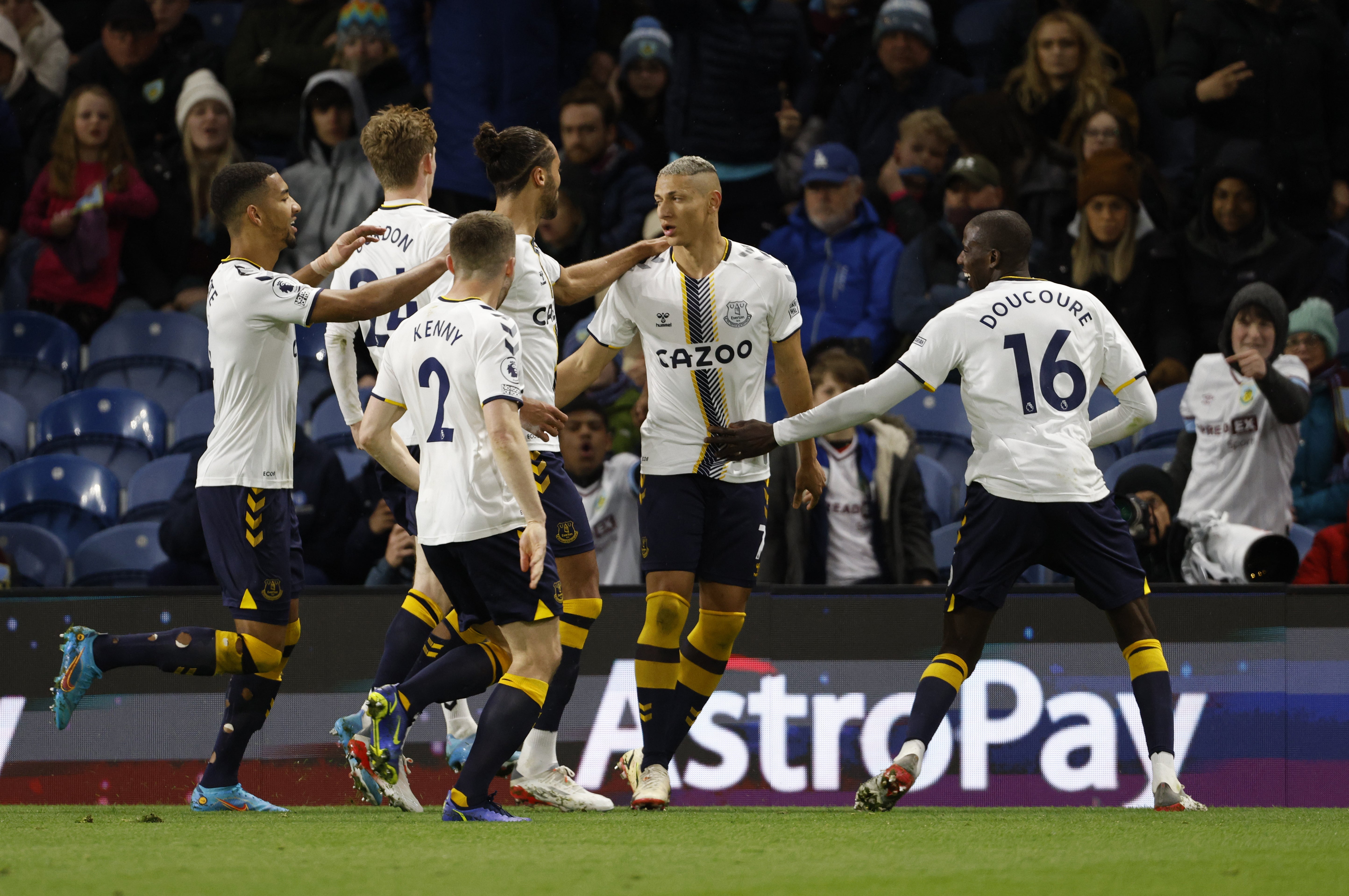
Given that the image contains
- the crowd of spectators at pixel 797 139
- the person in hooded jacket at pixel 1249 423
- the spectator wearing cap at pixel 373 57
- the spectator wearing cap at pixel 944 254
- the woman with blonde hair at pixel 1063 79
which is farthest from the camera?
the spectator wearing cap at pixel 373 57

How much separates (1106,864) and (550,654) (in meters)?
1.91

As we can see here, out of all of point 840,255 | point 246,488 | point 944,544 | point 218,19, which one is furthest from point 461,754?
point 218,19

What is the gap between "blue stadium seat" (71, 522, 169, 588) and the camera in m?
8.87

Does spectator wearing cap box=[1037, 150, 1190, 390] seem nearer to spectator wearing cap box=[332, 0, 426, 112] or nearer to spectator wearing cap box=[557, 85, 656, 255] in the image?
spectator wearing cap box=[557, 85, 656, 255]

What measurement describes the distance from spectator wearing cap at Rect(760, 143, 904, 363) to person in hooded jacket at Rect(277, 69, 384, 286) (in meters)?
3.02

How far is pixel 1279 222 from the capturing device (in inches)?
393

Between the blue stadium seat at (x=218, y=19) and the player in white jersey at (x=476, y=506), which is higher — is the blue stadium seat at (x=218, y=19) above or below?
above

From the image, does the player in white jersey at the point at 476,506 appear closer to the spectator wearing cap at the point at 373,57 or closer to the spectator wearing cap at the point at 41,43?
the spectator wearing cap at the point at 373,57

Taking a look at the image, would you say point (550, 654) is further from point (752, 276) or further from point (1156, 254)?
point (1156, 254)

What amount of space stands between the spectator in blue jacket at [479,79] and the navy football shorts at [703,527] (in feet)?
16.8

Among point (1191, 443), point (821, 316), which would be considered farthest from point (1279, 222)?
point (821, 316)

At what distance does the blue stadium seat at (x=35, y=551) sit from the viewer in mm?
8945

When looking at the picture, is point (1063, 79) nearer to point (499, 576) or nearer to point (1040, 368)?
point (1040, 368)

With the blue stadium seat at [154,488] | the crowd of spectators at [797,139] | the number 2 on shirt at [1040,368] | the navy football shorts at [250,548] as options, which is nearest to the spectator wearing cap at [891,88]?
the crowd of spectators at [797,139]
